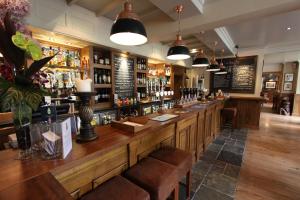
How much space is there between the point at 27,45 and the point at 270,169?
372cm

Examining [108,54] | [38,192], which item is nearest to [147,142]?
[38,192]

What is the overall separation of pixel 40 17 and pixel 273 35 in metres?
6.22

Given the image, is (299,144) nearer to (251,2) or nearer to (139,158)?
(251,2)

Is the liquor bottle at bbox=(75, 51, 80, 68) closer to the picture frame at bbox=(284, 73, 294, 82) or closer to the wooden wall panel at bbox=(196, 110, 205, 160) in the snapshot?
the wooden wall panel at bbox=(196, 110, 205, 160)

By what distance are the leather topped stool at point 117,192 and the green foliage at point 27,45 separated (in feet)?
3.16

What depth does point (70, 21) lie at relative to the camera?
2.71m

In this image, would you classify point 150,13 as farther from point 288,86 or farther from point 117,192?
point 288,86

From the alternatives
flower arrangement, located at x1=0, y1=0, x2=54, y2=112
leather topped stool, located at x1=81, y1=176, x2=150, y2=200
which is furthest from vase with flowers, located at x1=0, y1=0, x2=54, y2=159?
leather topped stool, located at x1=81, y1=176, x2=150, y2=200

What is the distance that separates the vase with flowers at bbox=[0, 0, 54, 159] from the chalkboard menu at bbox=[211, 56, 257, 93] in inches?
283

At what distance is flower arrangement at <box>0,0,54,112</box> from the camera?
0.87 m

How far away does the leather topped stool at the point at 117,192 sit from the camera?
1.00 m

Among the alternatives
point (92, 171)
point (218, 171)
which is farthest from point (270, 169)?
point (92, 171)

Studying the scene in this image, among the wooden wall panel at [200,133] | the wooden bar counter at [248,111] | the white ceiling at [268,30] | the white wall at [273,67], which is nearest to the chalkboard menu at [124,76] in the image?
the wooden wall panel at [200,133]

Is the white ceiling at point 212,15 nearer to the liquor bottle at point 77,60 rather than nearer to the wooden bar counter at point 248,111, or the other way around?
the liquor bottle at point 77,60
